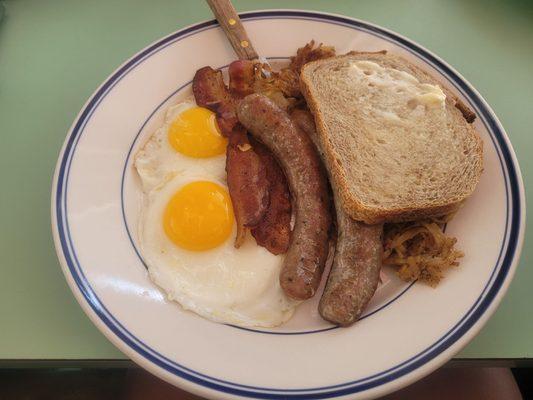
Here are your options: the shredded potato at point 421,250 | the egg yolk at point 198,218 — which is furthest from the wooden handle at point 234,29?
the shredded potato at point 421,250

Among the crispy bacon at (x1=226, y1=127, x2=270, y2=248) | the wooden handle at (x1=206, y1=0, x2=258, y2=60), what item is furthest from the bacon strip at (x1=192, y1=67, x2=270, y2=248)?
the wooden handle at (x1=206, y1=0, x2=258, y2=60)

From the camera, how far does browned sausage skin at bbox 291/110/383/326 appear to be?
5.31 ft

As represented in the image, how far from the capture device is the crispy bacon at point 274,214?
1.92 metres

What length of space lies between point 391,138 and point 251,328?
107 centimetres

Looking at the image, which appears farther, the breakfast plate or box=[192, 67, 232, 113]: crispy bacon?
box=[192, 67, 232, 113]: crispy bacon

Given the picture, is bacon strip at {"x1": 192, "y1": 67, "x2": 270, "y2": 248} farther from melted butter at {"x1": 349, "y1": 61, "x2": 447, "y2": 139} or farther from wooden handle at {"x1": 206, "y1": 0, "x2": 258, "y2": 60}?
melted butter at {"x1": 349, "y1": 61, "x2": 447, "y2": 139}

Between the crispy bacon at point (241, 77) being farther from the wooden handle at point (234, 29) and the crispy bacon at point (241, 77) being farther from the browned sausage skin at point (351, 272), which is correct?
the browned sausage skin at point (351, 272)

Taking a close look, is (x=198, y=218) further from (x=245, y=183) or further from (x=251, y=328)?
(x=251, y=328)

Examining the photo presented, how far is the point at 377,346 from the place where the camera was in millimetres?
1552

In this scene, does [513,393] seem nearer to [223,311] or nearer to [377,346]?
[377,346]

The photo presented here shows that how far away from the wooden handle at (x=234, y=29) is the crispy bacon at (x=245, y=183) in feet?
1.65

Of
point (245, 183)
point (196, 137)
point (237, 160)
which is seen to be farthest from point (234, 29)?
point (245, 183)

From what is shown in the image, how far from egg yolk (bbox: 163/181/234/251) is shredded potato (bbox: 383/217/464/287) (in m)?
0.73

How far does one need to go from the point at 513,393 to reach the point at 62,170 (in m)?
2.33
